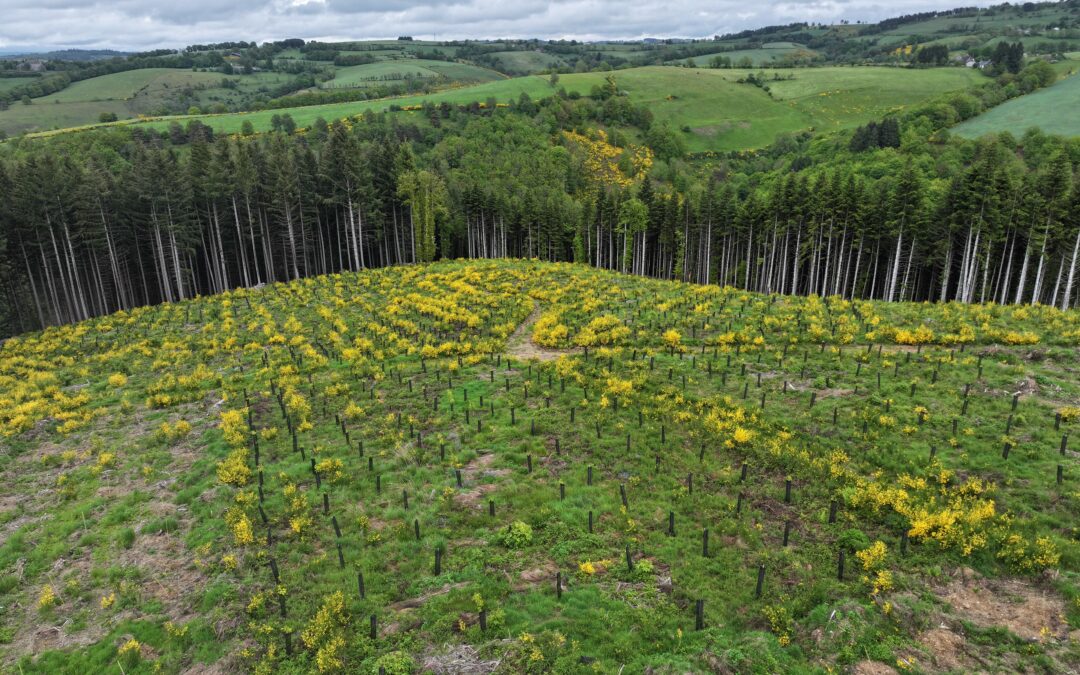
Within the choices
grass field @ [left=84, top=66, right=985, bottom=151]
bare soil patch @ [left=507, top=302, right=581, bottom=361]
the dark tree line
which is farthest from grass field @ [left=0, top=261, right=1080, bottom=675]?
grass field @ [left=84, top=66, right=985, bottom=151]

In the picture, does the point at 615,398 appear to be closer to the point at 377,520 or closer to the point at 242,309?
the point at 377,520

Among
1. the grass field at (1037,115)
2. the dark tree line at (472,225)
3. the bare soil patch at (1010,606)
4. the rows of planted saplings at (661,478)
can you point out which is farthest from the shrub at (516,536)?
the grass field at (1037,115)

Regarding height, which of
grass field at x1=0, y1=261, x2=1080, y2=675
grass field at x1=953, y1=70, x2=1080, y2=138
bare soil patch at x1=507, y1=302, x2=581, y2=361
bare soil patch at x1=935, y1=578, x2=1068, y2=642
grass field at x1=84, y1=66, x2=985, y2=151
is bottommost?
bare soil patch at x1=507, y1=302, x2=581, y2=361

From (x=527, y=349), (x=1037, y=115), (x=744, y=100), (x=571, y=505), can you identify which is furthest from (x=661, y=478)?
(x=744, y=100)

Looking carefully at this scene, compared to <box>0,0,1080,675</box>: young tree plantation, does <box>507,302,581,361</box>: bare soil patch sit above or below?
below

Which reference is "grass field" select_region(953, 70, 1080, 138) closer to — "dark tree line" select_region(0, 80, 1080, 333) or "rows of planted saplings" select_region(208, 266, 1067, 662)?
"dark tree line" select_region(0, 80, 1080, 333)

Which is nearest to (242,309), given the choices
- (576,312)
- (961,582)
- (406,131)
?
(576,312)

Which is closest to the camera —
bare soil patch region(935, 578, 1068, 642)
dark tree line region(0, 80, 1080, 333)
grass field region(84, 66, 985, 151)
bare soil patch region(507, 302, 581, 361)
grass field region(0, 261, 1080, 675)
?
bare soil patch region(935, 578, 1068, 642)
